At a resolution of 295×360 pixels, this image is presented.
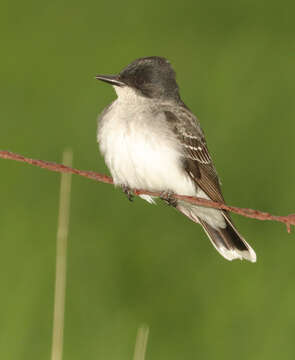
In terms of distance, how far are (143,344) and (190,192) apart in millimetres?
1966

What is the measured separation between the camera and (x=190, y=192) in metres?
4.84

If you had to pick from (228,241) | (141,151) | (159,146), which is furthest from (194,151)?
(228,241)

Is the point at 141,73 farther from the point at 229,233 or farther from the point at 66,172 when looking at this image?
the point at 66,172

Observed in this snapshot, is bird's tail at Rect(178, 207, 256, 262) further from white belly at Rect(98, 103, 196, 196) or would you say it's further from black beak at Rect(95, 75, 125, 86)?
black beak at Rect(95, 75, 125, 86)

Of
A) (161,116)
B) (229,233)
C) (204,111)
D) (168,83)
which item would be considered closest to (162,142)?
(161,116)

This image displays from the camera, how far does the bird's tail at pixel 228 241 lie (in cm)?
471

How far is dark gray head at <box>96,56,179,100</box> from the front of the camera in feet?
15.7

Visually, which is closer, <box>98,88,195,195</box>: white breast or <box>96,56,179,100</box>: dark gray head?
<box>98,88,195,195</box>: white breast

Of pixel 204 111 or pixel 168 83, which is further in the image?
pixel 204 111

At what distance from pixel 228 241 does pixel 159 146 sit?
0.88 meters

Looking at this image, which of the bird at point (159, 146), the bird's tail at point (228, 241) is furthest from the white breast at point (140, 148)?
the bird's tail at point (228, 241)

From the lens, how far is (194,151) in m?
4.82

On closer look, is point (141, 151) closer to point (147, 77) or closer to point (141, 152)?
point (141, 152)

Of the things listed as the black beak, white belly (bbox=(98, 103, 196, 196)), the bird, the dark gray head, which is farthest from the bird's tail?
the black beak
